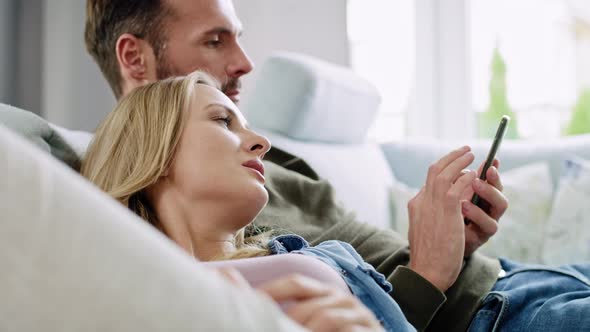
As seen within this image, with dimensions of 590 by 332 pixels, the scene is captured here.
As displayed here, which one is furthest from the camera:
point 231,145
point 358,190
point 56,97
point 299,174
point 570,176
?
point 56,97

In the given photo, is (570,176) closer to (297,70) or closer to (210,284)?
(297,70)

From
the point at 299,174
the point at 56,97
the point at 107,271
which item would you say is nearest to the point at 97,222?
the point at 107,271

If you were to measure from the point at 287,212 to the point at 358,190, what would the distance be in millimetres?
780

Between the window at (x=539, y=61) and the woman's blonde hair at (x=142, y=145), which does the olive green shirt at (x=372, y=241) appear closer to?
the woman's blonde hair at (x=142, y=145)

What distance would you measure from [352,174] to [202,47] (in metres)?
0.67

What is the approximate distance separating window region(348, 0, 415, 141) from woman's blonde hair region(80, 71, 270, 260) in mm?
2740

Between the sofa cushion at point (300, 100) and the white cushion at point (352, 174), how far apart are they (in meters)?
0.04

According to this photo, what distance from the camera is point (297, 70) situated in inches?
88.0

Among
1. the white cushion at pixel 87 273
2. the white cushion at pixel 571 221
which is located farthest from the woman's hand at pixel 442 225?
the white cushion at pixel 571 221

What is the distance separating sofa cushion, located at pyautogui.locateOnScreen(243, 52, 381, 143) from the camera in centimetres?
222

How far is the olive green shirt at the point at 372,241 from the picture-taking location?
117 centimetres

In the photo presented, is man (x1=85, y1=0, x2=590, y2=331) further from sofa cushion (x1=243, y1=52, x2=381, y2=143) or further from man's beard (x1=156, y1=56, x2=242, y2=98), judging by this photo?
sofa cushion (x1=243, y1=52, x2=381, y2=143)

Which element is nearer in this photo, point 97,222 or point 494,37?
point 97,222

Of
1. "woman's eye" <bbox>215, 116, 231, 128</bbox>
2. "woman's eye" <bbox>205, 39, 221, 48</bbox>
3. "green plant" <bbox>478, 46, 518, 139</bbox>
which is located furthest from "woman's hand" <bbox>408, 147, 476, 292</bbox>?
"green plant" <bbox>478, 46, 518, 139</bbox>
